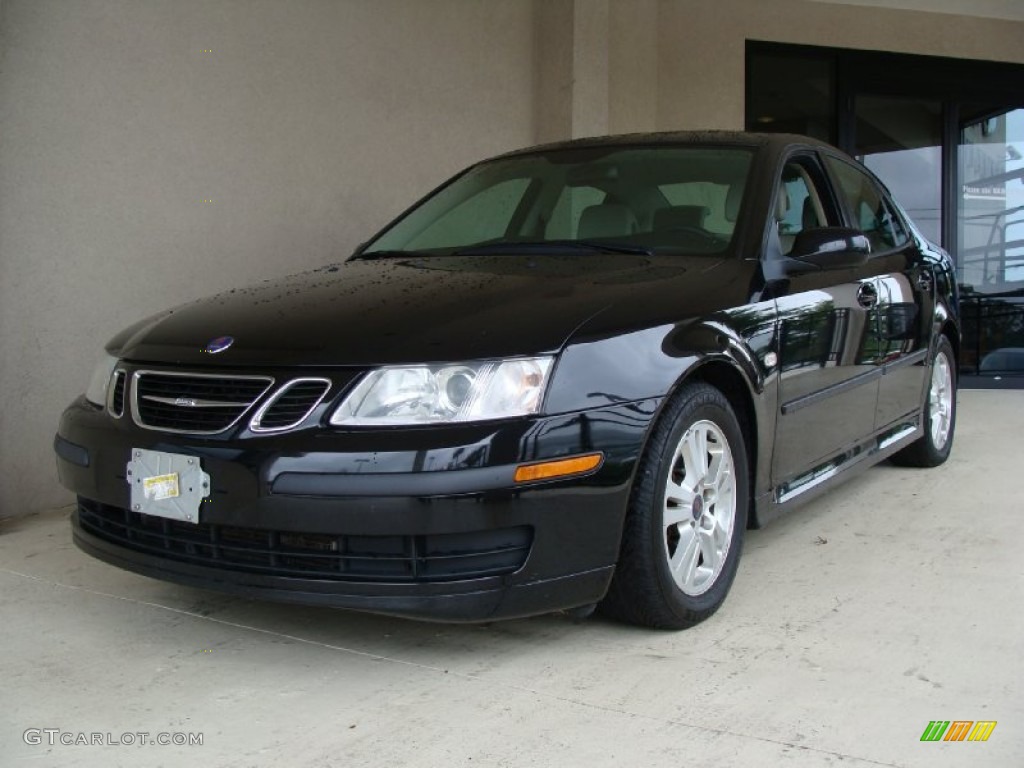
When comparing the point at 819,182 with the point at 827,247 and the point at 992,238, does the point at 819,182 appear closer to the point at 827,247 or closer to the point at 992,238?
the point at 827,247

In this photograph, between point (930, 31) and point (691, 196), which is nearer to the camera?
point (691, 196)

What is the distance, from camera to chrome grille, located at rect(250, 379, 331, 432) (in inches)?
103

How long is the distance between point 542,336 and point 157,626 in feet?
4.78

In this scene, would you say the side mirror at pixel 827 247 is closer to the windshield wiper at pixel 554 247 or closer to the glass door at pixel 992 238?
the windshield wiper at pixel 554 247

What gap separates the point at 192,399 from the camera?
2805 millimetres

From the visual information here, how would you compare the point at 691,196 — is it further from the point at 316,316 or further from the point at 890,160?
the point at 890,160

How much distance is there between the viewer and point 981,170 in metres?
9.14

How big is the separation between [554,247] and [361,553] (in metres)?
1.38

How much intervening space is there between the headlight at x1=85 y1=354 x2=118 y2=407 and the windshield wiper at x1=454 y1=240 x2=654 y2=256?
3.87 feet

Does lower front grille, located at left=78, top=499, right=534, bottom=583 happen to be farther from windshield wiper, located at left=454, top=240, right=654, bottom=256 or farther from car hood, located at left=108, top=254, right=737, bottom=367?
windshield wiper, located at left=454, top=240, right=654, bottom=256

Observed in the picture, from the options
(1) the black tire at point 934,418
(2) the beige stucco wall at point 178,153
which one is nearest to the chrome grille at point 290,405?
(2) the beige stucco wall at point 178,153

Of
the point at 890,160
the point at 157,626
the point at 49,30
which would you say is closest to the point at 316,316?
the point at 157,626

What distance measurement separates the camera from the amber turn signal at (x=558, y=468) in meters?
2.54

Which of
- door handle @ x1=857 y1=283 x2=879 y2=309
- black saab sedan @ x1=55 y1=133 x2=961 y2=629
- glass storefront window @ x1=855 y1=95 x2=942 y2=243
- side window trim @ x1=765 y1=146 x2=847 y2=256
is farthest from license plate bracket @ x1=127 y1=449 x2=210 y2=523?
glass storefront window @ x1=855 y1=95 x2=942 y2=243
